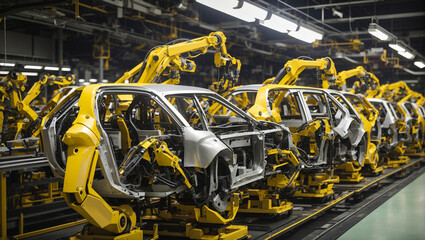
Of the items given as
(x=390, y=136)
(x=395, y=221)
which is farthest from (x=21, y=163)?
(x=390, y=136)

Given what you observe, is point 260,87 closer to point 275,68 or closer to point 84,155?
point 84,155

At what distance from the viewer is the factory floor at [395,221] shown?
259 inches

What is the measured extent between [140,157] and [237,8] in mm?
4203

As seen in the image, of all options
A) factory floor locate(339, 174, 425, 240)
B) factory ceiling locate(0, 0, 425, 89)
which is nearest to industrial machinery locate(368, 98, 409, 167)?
factory ceiling locate(0, 0, 425, 89)

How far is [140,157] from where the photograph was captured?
442cm

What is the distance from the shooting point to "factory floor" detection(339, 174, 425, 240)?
6578 mm

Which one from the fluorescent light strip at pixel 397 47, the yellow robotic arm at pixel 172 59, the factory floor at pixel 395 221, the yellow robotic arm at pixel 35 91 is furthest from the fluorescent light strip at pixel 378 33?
the yellow robotic arm at pixel 35 91

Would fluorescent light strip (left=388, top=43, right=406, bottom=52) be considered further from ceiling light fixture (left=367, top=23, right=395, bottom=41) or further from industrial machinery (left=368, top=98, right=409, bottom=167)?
industrial machinery (left=368, top=98, right=409, bottom=167)

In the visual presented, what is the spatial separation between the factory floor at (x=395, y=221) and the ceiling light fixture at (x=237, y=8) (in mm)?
3878

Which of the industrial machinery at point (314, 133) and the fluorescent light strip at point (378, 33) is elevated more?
the fluorescent light strip at point (378, 33)

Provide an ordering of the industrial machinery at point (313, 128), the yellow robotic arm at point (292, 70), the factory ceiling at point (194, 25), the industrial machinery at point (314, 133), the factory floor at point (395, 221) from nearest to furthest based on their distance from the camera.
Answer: the factory floor at point (395, 221) → the industrial machinery at point (314, 133) → the industrial machinery at point (313, 128) → the yellow robotic arm at point (292, 70) → the factory ceiling at point (194, 25)

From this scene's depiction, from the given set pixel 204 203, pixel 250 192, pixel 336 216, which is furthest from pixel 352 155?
pixel 204 203

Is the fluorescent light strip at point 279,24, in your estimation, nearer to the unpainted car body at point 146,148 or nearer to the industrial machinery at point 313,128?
the industrial machinery at point 313,128

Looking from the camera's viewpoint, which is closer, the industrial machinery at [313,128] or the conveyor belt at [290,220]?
the conveyor belt at [290,220]
